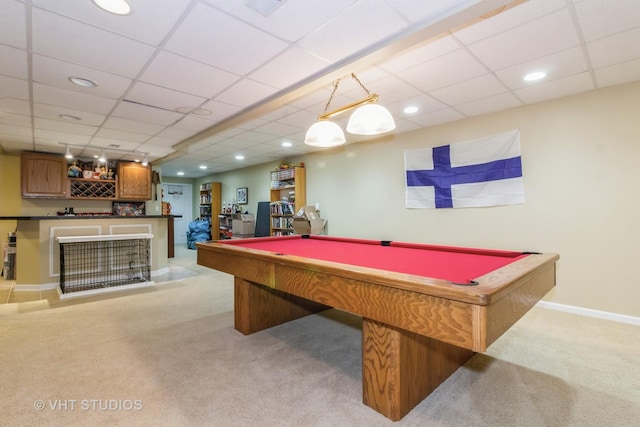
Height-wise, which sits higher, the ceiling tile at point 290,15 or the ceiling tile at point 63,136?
the ceiling tile at point 290,15

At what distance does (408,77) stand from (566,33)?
1.13m

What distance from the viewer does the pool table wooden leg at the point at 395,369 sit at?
1.71m

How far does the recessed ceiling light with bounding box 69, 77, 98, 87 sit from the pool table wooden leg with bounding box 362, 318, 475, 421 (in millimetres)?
3093

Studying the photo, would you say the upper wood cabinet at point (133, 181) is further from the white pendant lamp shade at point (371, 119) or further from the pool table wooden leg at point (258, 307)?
the white pendant lamp shade at point (371, 119)

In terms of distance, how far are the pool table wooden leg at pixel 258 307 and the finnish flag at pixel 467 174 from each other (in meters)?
2.52

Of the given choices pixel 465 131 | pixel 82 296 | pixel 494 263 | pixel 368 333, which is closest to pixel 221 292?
pixel 82 296

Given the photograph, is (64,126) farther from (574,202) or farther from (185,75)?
(574,202)

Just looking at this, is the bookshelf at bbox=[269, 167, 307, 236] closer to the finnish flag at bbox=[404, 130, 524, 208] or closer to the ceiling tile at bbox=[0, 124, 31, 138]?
the finnish flag at bbox=[404, 130, 524, 208]

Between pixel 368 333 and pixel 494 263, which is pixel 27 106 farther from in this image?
pixel 494 263

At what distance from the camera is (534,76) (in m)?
2.83

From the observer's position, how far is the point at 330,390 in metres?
1.97

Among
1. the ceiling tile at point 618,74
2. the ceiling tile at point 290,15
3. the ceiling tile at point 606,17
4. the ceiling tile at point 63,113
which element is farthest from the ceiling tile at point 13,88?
the ceiling tile at point 618,74

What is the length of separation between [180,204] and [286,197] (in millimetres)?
5427

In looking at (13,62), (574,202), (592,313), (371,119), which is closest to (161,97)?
(13,62)
